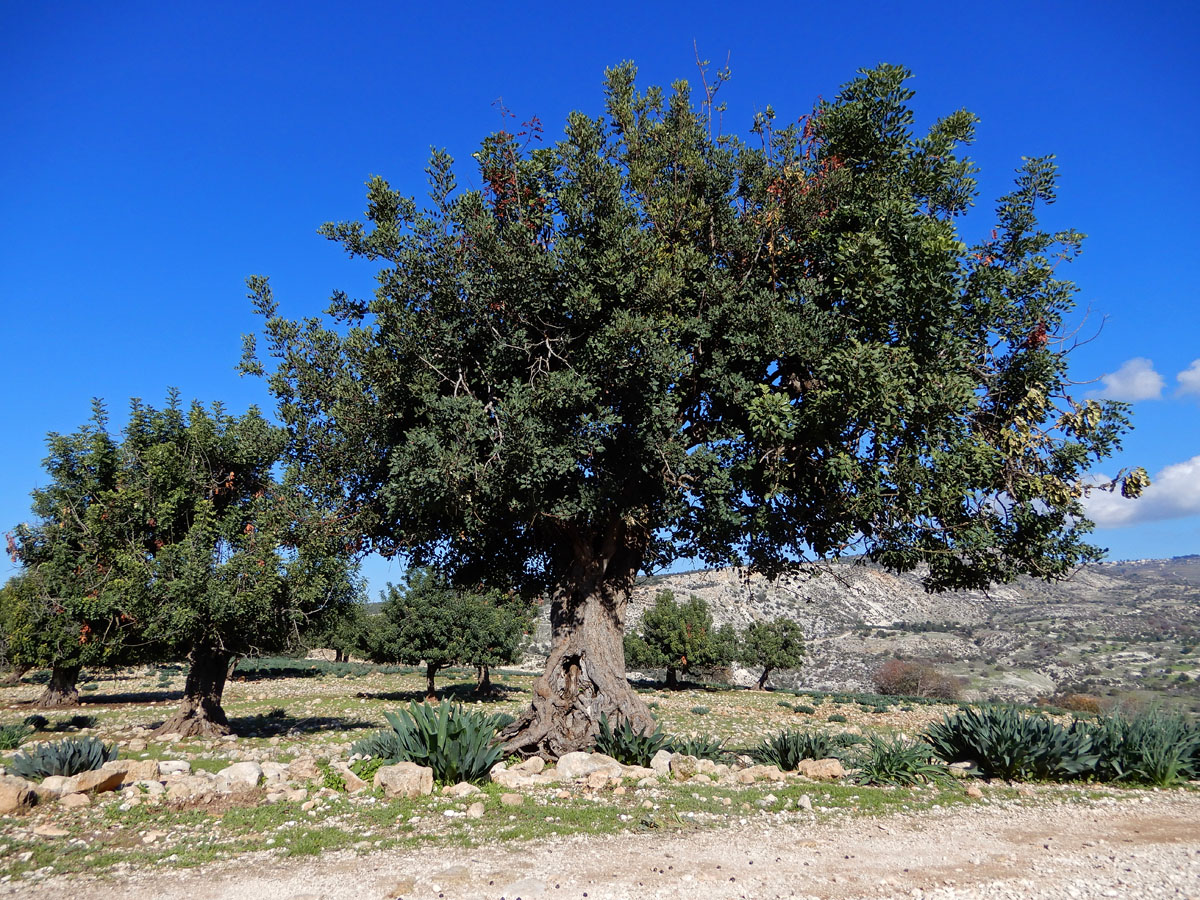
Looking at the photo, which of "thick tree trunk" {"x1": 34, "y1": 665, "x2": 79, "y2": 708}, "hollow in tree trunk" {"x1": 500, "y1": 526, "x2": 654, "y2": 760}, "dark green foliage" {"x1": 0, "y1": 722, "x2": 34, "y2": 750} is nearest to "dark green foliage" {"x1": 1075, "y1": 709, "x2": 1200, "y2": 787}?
"hollow in tree trunk" {"x1": 500, "y1": 526, "x2": 654, "y2": 760}

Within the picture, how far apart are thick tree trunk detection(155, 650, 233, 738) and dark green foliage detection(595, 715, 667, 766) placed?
1093cm

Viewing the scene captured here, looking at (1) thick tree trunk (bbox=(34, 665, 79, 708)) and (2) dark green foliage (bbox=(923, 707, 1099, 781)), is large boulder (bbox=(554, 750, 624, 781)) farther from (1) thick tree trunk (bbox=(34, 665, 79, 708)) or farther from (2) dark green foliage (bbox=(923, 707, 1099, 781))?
(1) thick tree trunk (bbox=(34, 665, 79, 708))

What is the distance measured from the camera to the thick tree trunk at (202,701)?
710 inches

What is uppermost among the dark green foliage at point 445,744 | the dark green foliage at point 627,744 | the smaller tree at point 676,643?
the dark green foliage at point 445,744

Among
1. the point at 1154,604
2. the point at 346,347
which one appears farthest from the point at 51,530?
the point at 1154,604

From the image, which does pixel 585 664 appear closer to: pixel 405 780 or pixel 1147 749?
pixel 405 780

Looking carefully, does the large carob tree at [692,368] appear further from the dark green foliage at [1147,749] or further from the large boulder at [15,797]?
the large boulder at [15,797]

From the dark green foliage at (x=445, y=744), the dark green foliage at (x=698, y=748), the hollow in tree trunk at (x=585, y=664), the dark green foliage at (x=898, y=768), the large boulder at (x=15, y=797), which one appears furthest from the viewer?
the hollow in tree trunk at (x=585, y=664)

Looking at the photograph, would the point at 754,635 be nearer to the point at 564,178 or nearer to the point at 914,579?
the point at 564,178

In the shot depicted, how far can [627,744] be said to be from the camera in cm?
1208

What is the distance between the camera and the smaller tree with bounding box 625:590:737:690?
4503 cm

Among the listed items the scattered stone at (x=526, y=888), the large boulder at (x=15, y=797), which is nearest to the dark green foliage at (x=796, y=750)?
the scattered stone at (x=526, y=888)

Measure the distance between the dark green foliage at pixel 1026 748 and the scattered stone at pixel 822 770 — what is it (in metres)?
2.24

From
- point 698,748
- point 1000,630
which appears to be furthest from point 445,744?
point 1000,630
